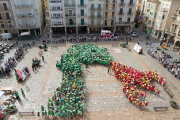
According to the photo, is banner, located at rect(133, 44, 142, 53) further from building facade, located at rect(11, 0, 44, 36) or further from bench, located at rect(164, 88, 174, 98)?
building facade, located at rect(11, 0, 44, 36)

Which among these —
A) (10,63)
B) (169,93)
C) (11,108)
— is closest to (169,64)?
(169,93)

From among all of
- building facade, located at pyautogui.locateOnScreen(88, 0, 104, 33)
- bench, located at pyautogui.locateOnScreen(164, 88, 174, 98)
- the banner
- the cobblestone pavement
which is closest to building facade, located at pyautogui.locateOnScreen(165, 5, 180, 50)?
the banner

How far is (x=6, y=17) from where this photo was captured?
49656mm

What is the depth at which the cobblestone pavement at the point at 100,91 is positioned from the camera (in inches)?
830

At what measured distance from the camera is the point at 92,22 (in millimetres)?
53844

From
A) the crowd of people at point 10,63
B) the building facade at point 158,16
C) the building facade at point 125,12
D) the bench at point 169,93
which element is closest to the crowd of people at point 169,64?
the bench at point 169,93

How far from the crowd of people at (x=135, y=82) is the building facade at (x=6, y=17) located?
40.6 metres

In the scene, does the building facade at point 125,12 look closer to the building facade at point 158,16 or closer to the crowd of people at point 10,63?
the building facade at point 158,16

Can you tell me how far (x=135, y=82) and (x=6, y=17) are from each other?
47375 mm

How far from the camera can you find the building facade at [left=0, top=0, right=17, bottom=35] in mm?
48241

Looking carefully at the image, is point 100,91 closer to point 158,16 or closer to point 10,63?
point 10,63

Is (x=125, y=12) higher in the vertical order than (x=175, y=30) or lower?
higher

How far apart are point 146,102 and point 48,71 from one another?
2012 centimetres

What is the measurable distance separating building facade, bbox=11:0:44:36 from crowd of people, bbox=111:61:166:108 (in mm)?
34879
